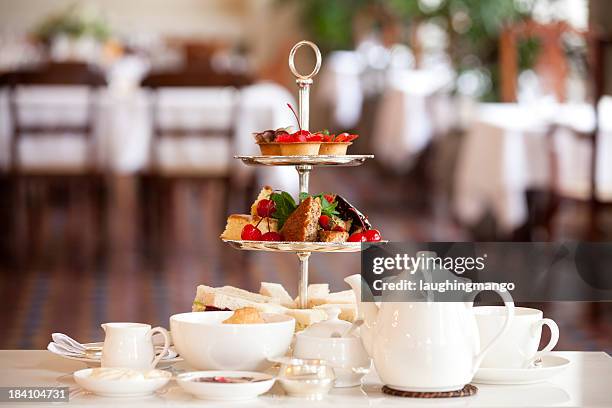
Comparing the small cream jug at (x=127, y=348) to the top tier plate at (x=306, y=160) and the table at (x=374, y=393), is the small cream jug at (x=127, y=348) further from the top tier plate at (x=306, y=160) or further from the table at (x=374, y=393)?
the top tier plate at (x=306, y=160)

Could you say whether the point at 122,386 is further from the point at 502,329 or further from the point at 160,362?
the point at 502,329

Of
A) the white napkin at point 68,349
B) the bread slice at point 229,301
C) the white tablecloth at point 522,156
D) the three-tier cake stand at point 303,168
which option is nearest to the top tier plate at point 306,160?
the three-tier cake stand at point 303,168

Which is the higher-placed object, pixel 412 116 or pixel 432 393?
pixel 412 116

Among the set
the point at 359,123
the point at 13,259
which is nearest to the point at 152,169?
the point at 13,259

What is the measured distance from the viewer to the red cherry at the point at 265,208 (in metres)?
1.67

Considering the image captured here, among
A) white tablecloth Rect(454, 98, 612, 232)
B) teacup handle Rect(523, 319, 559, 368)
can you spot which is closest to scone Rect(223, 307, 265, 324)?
teacup handle Rect(523, 319, 559, 368)

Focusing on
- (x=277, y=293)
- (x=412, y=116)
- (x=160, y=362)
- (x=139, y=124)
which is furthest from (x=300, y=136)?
(x=412, y=116)

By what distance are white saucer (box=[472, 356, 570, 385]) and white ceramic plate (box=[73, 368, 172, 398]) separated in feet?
1.43

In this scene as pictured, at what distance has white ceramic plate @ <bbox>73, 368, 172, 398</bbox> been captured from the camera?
144 cm

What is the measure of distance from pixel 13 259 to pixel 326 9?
23.7ft

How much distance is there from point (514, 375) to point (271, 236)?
40 centimetres

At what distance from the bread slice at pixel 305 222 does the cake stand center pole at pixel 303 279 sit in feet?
0.17

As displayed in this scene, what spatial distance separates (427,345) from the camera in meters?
1.42

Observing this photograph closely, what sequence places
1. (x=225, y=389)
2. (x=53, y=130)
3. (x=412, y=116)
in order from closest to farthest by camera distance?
(x=225, y=389)
(x=53, y=130)
(x=412, y=116)
